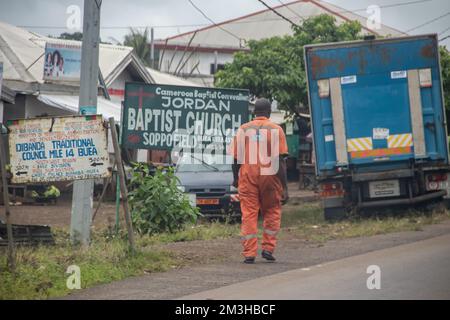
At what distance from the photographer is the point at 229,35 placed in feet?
187

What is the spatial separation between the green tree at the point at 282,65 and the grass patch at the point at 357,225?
6.59 metres

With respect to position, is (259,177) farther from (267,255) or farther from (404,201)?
(404,201)

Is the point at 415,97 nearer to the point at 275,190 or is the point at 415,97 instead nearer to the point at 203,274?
the point at 275,190

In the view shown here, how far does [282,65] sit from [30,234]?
14.2 meters

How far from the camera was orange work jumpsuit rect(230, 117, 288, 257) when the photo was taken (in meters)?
10.1

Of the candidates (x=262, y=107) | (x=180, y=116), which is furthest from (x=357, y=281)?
(x=180, y=116)

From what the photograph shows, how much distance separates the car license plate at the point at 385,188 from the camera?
53.1 feet

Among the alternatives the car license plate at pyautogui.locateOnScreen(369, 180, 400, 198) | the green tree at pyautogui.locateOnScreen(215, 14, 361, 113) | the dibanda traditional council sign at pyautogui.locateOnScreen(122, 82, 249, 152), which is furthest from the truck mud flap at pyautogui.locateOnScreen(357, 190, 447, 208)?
the green tree at pyautogui.locateOnScreen(215, 14, 361, 113)

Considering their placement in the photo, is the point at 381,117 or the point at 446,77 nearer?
the point at 381,117

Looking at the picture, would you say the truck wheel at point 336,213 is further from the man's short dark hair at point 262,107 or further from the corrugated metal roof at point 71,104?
the corrugated metal roof at point 71,104

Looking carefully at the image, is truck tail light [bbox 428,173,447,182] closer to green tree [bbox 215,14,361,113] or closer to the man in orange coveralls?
the man in orange coveralls

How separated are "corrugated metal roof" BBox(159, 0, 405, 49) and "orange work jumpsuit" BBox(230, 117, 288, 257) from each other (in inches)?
1633

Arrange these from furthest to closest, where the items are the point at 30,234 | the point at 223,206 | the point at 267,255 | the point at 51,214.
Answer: the point at 51,214, the point at 223,206, the point at 30,234, the point at 267,255
